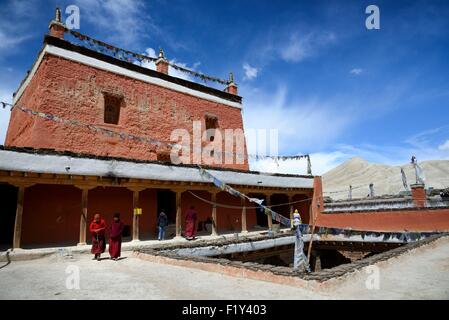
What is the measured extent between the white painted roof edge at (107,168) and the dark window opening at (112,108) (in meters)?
4.98

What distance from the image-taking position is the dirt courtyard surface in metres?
5.18

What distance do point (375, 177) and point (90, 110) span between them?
5926 centimetres

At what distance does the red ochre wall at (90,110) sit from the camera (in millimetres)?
14094

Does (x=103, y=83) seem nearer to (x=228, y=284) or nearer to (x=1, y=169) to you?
(x=1, y=169)

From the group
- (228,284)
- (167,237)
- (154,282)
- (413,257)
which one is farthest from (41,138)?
(413,257)

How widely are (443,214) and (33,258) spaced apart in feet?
62.5

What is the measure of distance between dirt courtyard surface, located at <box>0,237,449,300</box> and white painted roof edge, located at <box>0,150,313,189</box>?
3.24m

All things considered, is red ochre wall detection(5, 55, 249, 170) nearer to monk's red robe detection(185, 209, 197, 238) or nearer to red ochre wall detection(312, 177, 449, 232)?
monk's red robe detection(185, 209, 197, 238)

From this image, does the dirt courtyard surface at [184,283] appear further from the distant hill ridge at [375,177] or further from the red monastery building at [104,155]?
the distant hill ridge at [375,177]

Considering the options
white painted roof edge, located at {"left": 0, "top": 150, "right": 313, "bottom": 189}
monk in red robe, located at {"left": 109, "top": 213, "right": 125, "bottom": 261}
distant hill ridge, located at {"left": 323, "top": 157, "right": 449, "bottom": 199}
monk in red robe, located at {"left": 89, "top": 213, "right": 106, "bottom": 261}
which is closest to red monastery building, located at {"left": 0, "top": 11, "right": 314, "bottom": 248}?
white painted roof edge, located at {"left": 0, "top": 150, "right": 313, "bottom": 189}

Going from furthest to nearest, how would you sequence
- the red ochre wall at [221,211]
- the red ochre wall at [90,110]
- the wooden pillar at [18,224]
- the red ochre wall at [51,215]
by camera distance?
the red ochre wall at [221,211], the red ochre wall at [90,110], the red ochre wall at [51,215], the wooden pillar at [18,224]

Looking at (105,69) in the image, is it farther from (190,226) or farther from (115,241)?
(115,241)

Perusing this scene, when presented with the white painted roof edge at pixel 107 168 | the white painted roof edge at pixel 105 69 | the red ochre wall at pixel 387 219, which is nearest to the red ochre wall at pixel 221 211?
the white painted roof edge at pixel 107 168
